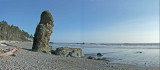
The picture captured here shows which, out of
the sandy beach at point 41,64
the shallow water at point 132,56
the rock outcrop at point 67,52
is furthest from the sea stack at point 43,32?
the shallow water at point 132,56

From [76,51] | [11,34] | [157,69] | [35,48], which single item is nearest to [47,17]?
[35,48]

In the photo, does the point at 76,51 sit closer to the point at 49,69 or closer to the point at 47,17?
the point at 47,17

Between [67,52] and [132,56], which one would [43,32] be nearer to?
[67,52]

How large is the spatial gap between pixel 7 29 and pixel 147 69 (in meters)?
93.2

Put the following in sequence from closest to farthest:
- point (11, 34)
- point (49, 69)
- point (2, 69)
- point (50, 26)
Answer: point (2, 69), point (49, 69), point (50, 26), point (11, 34)

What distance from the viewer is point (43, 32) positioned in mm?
26156

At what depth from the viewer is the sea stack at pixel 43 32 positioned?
2553 cm

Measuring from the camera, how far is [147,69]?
16.3 meters

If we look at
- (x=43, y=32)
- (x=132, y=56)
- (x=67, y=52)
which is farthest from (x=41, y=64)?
(x=132, y=56)

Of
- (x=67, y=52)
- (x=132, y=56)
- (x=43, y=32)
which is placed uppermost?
(x=43, y=32)

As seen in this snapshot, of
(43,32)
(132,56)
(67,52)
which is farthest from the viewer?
(132,56)

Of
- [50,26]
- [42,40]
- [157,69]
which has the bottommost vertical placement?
[157,69]

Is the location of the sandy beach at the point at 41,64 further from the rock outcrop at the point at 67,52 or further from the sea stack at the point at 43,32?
the rock outcrop at the point at 67,52

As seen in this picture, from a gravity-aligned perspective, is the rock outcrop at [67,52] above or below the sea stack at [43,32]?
below
